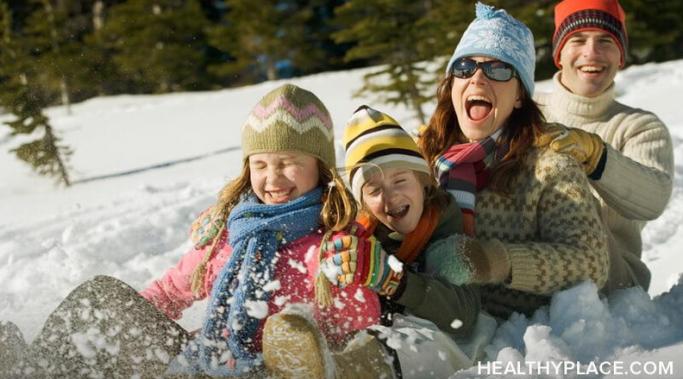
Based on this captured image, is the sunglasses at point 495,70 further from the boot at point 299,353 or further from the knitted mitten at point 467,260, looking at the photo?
the boot at point 299,353

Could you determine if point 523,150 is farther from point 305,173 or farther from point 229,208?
point 229,208

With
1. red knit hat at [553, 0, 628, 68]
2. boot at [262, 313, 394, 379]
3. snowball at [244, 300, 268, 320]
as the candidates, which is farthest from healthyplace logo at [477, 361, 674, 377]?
red knit hat at [553, 0, 628, 68]

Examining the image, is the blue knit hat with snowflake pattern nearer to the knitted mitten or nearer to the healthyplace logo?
the knitted mitten

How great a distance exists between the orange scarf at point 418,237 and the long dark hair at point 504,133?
1.30ft

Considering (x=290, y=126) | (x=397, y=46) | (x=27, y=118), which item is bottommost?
(x=27, y=118)

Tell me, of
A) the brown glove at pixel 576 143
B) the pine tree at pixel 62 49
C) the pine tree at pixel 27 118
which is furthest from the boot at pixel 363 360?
the pine tree at pixel 62 49

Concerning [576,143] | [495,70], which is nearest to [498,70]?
[495,70]

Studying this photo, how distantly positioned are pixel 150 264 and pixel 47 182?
925 centimetres

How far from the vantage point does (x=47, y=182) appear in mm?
14266

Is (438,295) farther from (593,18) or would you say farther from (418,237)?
(593,18)

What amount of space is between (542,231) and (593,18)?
1295 mm

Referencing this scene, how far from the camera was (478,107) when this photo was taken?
332cm

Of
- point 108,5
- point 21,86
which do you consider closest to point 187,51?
point 108,5

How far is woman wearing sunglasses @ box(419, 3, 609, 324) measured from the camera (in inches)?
121
